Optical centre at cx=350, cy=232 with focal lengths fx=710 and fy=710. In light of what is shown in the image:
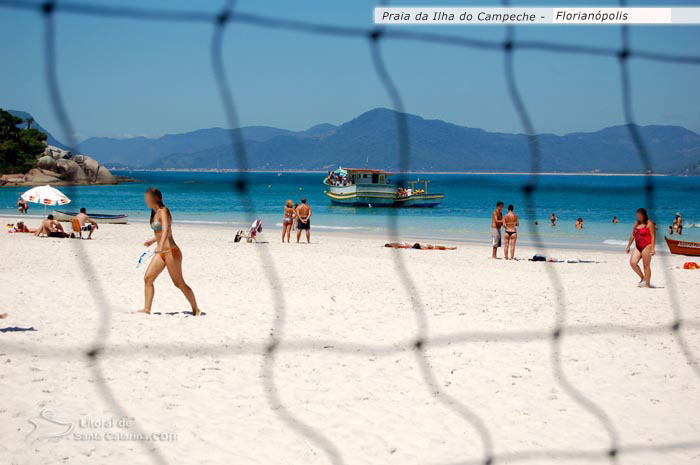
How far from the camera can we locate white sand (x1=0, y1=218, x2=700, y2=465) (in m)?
3.65

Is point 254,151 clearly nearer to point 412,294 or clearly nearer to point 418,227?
point 418,227

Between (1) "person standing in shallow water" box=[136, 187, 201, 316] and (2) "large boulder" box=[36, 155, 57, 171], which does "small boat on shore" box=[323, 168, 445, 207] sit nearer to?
(2) "large boulder" box=[36, 155, 57, 171]

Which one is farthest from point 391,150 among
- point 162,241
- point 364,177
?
point 162,241

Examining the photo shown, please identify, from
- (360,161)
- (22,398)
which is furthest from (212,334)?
(360,161)

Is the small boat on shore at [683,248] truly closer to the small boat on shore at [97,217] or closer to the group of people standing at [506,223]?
the group of people standing at [506,223]

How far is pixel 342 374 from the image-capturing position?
4.89 m

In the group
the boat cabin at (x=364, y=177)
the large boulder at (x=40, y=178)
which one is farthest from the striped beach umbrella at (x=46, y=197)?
the large boulder at (x=40, y=178)

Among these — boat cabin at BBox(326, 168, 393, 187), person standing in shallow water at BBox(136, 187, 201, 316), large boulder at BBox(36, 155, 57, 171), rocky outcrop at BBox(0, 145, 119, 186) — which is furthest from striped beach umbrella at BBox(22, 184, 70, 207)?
large boulder at BBox(36, 155, 57, 171)

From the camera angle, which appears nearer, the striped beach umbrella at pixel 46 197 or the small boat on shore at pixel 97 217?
the striped beach umbrella at pixel 46 197

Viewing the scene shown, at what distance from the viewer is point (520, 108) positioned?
4.05 meters

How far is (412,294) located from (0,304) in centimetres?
450

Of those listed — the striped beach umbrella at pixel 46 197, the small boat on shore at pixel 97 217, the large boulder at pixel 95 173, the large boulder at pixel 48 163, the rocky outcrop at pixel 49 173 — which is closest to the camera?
the striped beach umbrella at pixel 46 197

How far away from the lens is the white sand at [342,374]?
144 inches

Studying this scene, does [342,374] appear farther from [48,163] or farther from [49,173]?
[49,173]
